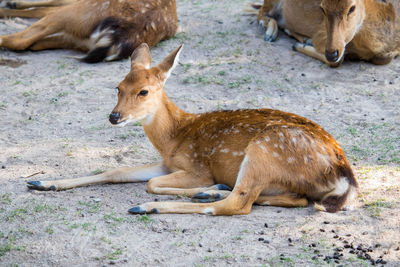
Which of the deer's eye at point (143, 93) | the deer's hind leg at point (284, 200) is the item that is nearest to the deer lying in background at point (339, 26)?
the deer's eye at point (143, 93)

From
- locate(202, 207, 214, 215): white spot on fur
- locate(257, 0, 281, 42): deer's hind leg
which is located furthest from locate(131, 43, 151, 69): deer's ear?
locate(257, 0, 281, 42): deer's hind leg

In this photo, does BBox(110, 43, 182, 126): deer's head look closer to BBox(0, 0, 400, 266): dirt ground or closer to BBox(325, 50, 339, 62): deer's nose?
BBox(0, 0, 400, 266): dirt ground

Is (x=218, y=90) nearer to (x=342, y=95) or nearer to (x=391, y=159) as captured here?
(x=342, y=95)

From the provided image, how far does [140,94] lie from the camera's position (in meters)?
5.41

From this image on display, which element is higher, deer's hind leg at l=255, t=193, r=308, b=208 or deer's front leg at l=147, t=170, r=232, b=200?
deer's hind leg at l=255, t=193, r=308, b=208

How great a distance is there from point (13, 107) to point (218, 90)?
240cm

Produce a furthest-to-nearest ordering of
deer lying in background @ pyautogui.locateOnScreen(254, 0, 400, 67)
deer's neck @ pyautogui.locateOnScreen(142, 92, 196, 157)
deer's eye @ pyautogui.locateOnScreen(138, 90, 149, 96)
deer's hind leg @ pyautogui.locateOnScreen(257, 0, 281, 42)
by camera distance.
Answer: deer's hind leg @ pyautogui.locateOnScreen(257, 0, 281, 42) < deer lying in background @ pyautogui.locateOnScreen(254, 0, 400, 67) < deer's neck @ pyautogui.locateOnScreen(142, 92, 196, 157) < deer's eye @ pyautogui.locateOnScreen(138, 90, 149, 96)

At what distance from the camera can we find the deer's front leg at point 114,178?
520cm

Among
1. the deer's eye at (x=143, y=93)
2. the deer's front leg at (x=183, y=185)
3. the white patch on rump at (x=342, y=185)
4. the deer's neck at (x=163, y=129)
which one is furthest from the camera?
Answer: the deer's neck at (x=163, y=129)

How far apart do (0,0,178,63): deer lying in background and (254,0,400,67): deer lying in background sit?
168 cm

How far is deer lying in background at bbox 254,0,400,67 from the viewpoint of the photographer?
7715mm

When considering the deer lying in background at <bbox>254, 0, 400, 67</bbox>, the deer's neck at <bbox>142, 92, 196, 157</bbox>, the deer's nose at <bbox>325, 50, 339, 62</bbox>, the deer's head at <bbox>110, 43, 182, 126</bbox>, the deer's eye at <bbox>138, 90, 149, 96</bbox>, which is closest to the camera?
the deer's head at <bbox>110, 43, 182, 126</bbox>

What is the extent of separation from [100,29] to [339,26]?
310cm

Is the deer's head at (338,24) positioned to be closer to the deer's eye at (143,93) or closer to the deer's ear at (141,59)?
the deer's ear at (141,59)
